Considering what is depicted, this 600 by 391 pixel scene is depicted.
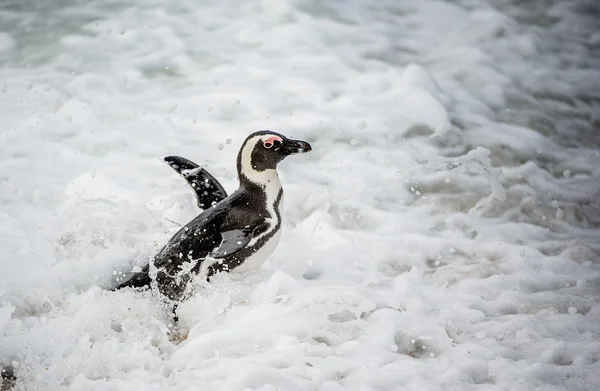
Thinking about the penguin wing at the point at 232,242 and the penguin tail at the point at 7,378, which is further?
the penguin wing at the point at 232,242

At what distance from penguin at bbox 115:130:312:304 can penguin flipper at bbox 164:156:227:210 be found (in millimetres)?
132

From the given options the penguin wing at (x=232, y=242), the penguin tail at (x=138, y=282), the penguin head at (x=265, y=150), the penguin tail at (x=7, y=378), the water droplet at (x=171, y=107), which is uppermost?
the penguin head at (x=265, y=150)

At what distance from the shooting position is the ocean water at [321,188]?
9.56 ft

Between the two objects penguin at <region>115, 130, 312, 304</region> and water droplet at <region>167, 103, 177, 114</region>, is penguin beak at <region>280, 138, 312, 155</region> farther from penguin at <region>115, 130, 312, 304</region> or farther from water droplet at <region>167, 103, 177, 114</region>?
water droplet at <region>167, 103, 177, 114</region>

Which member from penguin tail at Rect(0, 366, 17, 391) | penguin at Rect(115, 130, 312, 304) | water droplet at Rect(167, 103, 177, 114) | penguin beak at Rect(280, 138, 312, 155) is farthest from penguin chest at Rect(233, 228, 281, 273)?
water droplet at Rect(167, 103, 177, 114)

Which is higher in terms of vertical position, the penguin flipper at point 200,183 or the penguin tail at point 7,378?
the penguin flipper at point 200,183

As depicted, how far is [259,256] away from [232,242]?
0.57 feet

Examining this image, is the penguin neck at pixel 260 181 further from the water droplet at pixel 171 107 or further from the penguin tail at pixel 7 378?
the water droplet at pixel 171 107

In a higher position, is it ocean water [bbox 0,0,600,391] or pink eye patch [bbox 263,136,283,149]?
pink eye patch [bbox 263,136,283,149]

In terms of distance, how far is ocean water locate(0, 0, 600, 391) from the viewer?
115 inches

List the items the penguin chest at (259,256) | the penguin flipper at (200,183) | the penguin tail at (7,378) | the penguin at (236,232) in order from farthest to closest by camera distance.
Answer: the penguin flipper at (200,183) < the penguin chest at (259,256) < the penguin at (236,232) < the penguin tail at (7,378)

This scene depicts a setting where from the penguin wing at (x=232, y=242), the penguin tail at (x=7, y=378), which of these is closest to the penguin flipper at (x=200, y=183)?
the penguin wing at (x=232, y=242)

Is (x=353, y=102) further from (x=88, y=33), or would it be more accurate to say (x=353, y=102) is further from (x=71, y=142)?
(x=88, y=33)

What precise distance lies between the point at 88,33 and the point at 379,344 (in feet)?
16.2
